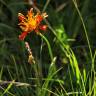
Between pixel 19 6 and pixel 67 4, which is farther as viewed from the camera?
pixel 67 4

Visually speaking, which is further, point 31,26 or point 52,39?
point 52,39

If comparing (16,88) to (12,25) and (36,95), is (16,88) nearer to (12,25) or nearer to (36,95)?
(36,95)

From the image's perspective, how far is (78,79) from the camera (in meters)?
1.39

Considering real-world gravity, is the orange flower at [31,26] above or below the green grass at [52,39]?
above

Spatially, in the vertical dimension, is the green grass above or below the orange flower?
below

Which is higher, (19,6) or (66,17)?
(19,6)

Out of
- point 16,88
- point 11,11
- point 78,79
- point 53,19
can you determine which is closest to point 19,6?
point 11,11

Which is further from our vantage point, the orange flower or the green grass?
the green grass

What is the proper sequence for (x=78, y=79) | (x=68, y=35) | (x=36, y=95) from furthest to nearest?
(x=68, y=35) → (x=36, y=95) → (x=78, y=79)

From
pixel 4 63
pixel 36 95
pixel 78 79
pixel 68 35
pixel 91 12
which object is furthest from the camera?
pixel 91 12

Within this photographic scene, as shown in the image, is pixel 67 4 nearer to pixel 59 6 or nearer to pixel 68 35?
pixel 59 6

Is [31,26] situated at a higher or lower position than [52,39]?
higher

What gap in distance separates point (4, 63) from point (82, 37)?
1.52 feet

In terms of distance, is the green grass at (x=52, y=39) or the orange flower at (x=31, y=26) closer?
the orange flower at (x=31, y=26)
